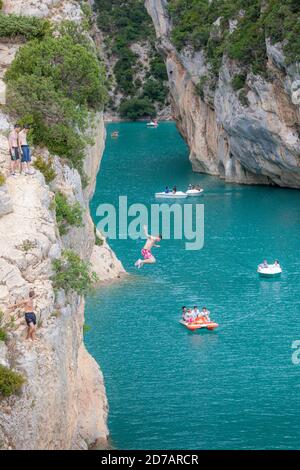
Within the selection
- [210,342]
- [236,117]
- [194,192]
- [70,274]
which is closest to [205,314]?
[210,342]

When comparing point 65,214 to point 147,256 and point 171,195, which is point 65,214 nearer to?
point 147,256

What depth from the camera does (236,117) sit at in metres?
80.9

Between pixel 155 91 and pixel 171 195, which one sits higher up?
pixel 171 195

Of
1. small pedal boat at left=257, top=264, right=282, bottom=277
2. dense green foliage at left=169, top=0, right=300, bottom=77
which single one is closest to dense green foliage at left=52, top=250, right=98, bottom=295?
small pedal boat at left=257, top=264, right=282, bottom=277

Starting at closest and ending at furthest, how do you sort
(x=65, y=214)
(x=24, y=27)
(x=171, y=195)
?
1. (x=65, y=214)
2. (x=24, y=27)
3. (x=171, y=195)

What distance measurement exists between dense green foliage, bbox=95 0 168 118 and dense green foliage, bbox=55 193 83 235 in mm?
136592

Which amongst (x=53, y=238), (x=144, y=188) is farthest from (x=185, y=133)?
(x=53, y=238)

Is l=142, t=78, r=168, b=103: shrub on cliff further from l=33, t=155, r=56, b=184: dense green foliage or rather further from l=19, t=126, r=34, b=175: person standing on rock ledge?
l=19, t=126, r=34, b=175: person standing on rock ledge

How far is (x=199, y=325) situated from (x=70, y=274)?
19.4 meters

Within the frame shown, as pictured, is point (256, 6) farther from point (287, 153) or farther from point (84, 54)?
point (84, 54)

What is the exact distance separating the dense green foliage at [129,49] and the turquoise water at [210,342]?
9490 centimetres

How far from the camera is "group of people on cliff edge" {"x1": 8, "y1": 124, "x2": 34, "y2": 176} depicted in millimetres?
26531

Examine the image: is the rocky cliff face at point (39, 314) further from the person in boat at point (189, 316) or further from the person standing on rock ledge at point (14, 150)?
the person in boat at point (189, 316)

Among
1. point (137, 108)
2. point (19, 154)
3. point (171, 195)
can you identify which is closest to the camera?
point (19, 154)
